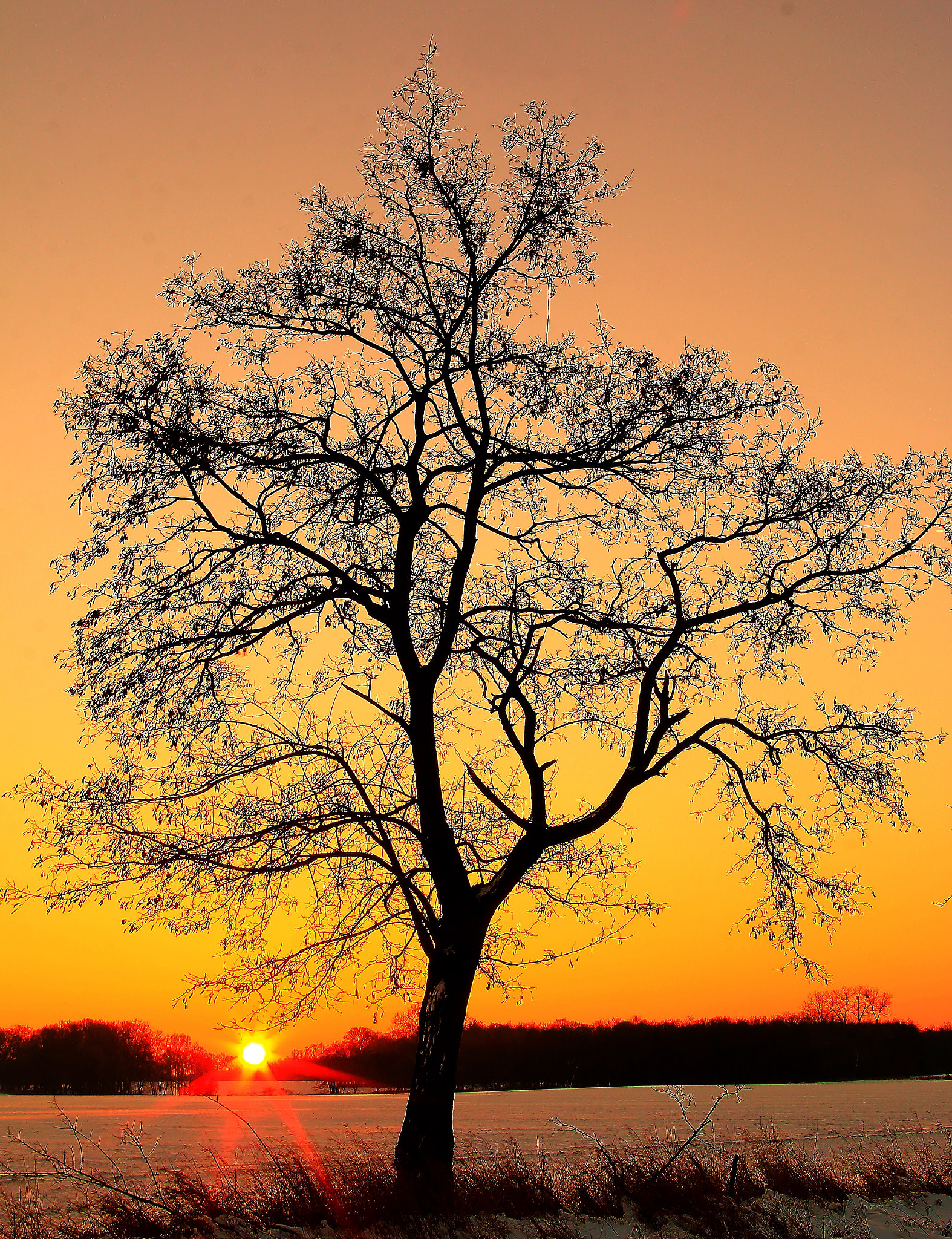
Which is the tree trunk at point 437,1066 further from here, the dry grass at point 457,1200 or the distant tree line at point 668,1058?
the distant tree line at point 668,1058

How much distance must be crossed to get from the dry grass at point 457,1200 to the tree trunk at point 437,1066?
13.0 inches

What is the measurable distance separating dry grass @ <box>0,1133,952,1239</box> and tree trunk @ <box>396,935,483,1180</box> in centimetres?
33

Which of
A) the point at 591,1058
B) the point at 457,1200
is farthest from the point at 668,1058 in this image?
the point at 457,1200

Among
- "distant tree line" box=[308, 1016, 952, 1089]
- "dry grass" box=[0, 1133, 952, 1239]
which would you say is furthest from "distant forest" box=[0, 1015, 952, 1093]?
"dry grass" box=[0, 1133, 952, 1239]

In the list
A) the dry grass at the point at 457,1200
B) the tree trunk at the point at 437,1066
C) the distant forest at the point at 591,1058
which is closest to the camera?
the dry grass at the point at 457,1200

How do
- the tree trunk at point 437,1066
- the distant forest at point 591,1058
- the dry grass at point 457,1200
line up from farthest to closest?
1. the distant forest at point 591,1058
2. the tree trunk at point 437,1066
3. the dry grass at point 457,1200

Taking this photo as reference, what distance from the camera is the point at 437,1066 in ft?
34.4

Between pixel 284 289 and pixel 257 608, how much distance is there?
4366 mm

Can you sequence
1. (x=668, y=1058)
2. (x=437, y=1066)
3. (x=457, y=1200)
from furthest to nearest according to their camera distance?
(x=668, y=1058)
(x=437, y=1066)
(x=457, y=1200)

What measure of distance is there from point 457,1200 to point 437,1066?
1344mm

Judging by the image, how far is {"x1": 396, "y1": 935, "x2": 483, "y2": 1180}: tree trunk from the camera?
10.3 meters

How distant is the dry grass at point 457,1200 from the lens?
9.42 metres

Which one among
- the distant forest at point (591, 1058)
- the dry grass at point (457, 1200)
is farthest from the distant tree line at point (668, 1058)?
the dry grass at point (457, 1200)

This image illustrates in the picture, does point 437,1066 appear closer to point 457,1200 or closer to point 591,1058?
point 457,1200
